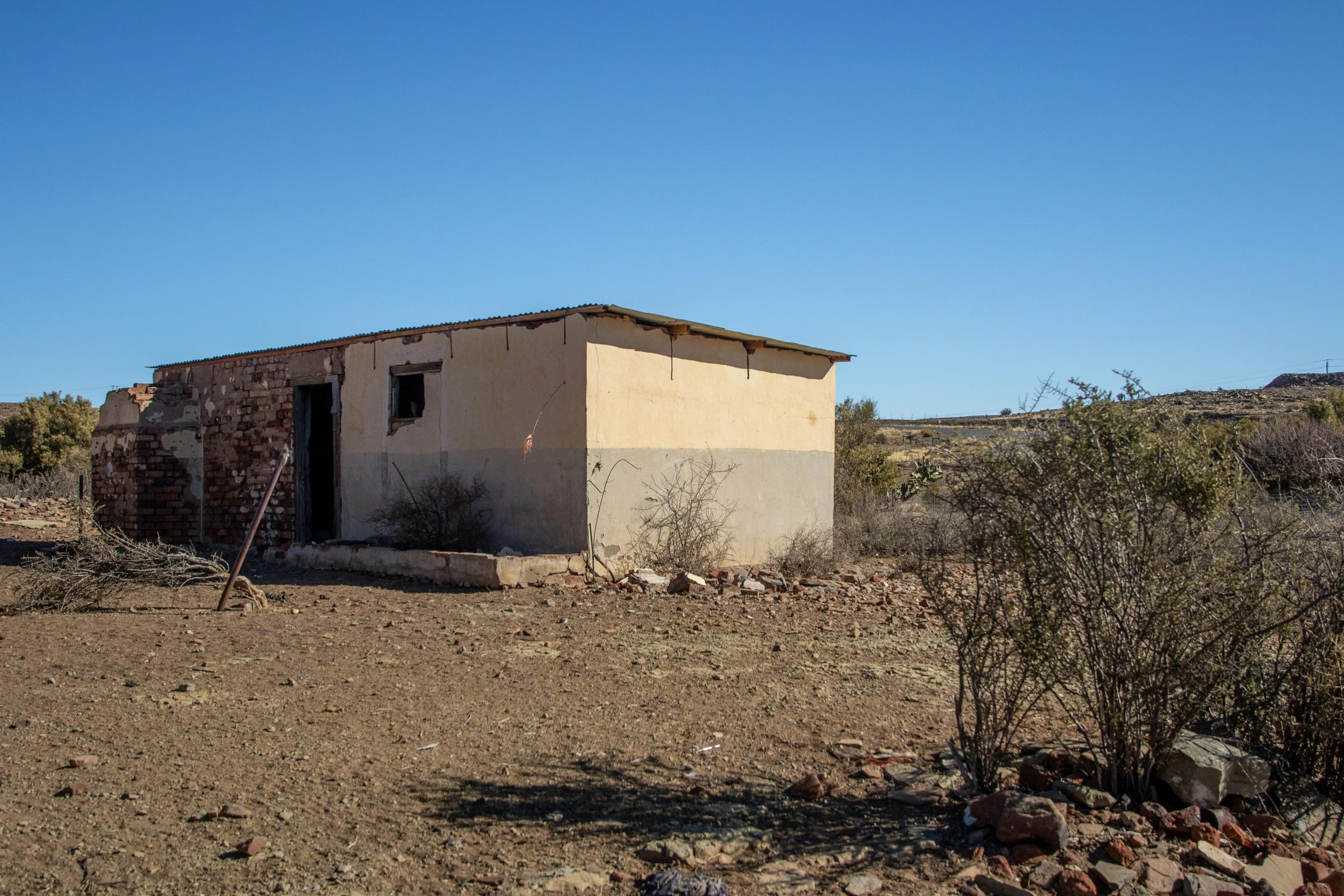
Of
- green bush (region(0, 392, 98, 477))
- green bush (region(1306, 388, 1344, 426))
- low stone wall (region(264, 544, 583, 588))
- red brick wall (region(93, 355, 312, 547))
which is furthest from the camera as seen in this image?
green bush (region(0, 392, 98, 477))

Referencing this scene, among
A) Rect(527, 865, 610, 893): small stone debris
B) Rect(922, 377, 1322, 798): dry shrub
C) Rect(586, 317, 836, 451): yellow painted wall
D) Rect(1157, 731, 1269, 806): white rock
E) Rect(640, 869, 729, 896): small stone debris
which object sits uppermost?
Rect(586, 317, 836, 451): yellow painted wall

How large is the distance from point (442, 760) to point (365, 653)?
275 centimetres

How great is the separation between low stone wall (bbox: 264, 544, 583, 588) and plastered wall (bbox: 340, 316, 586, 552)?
53cm

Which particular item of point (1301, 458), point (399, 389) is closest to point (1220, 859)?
point (1301, 458)

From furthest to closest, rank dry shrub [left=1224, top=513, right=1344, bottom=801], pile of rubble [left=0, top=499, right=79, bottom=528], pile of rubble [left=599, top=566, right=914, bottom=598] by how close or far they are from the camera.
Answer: pile of rubble [left=0, top=499, right=79, bottom=528] → pile of rubble [left=599, top=566, right=914, bottom=598] → dry shrub [left=1224, top=513, right=1344, bottom=801]

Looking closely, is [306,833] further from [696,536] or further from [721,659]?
[696,536]

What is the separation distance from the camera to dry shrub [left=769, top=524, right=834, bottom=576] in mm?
12438

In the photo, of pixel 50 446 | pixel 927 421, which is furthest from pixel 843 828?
pixel 927 421

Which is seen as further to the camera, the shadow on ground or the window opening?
the window opening

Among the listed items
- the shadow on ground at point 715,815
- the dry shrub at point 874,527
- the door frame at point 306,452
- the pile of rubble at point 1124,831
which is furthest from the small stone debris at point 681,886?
the door frame at point 306,452

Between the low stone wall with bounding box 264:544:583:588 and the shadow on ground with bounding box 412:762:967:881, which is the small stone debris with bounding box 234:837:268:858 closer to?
the shadow on ground with bounding box 412:762:967:881

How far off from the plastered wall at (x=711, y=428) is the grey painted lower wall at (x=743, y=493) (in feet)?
0.05

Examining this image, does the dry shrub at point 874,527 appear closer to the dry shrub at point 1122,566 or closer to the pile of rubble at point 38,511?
the dry shrub at point 1122,566

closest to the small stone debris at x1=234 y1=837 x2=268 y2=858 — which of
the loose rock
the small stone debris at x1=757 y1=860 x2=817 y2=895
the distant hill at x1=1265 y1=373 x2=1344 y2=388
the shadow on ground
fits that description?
the shadow on ground
